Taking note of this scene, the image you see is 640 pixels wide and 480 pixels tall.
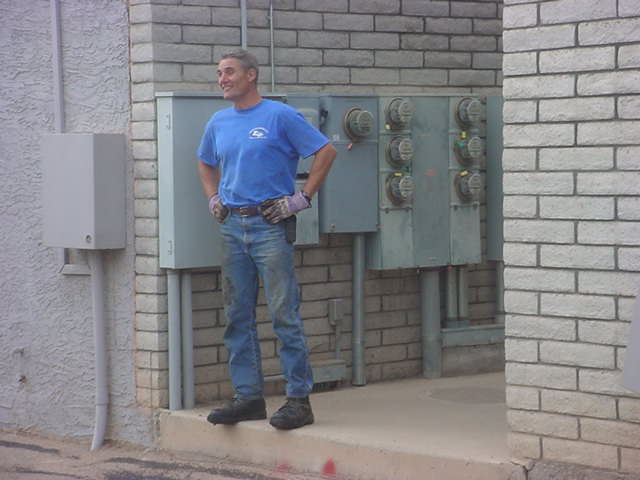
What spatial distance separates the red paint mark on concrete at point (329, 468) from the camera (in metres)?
6.32

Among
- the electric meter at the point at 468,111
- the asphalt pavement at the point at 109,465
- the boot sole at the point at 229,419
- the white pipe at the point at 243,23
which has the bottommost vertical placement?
the asphalt pavement at the point at 109,465

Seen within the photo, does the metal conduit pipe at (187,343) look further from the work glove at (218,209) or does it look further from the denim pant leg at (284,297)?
the denim pant leg at (284,297)

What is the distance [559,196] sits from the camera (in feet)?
18.3

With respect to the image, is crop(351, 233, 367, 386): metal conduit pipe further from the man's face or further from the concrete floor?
the man's face

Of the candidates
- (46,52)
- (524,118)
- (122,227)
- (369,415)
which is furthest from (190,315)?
(524,118)

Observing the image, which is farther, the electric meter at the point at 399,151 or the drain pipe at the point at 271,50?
the electric meter at the point at 399,151

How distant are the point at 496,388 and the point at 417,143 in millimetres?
1523

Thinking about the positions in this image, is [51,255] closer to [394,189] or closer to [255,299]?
[255,299]

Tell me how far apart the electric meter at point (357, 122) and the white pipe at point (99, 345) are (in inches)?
61.5

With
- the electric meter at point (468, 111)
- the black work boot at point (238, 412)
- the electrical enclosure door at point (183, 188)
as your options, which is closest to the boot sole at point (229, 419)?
the black work boot at point (238, 412)

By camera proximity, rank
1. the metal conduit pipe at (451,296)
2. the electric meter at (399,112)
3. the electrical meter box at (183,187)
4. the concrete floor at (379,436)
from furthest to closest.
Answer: the metal conduit pipe at (451,296) → the electric meter at (399,112) → the electrical meter box at (183,187) → the concrete floor at (379,436)

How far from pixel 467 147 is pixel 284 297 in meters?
2.00

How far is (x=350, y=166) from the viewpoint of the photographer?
296 inches

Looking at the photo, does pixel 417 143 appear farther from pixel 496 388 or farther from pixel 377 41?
pixel 496 388
